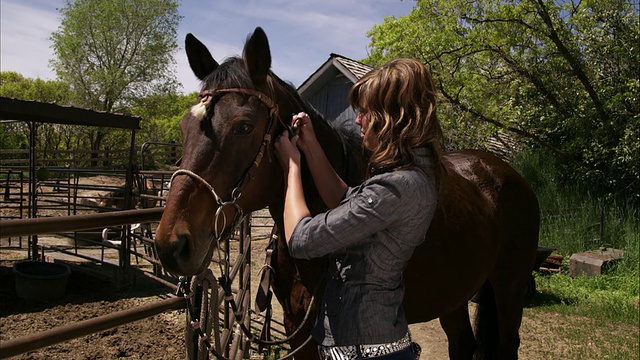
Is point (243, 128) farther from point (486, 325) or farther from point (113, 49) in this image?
point (113, 49)

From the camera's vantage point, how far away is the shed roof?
5.92 meters

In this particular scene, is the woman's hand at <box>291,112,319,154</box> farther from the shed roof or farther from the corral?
the shed roof

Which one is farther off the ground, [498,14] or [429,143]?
[498,14]

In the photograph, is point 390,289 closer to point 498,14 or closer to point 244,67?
point 244,67

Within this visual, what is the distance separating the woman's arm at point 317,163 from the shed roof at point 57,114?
567 centimetres

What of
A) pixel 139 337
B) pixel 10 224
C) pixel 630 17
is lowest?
pixel 139 337

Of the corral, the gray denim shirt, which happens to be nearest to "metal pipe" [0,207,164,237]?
the gray denim shirt

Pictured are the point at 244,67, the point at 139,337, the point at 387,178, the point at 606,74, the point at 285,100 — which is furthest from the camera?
the point at 606,74

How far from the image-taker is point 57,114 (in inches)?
254

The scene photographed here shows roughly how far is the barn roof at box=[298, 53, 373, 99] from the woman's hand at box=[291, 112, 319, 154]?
11.5m

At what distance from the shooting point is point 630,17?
29.6 feet

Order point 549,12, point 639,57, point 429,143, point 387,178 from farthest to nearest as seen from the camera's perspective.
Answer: point 549,12
point 639,57
point 429,143
point 387,178

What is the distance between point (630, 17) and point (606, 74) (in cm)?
115

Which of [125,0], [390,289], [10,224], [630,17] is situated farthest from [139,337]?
[125,0]
